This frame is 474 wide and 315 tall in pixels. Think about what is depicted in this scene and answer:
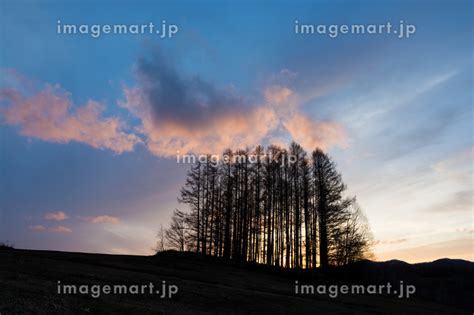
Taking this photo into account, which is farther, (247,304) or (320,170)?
(320,170)

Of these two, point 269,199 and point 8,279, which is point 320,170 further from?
point 8,279

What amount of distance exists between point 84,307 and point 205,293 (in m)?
8.69

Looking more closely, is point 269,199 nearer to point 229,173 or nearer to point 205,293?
point 229,173

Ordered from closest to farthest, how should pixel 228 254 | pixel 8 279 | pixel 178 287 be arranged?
pixel 8 279, pixel 178 287, pixel 228 254

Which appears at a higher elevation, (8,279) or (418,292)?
(8,279)

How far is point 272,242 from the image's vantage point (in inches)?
2095

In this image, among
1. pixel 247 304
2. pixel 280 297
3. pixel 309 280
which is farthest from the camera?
pixel 309 280

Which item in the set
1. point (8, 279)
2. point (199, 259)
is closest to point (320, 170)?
point (199, 259)

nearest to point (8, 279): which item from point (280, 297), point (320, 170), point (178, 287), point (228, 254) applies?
point (178, 287)

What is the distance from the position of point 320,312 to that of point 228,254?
31872 mm

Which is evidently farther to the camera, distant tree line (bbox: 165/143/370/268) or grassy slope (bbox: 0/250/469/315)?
distant tree line (bbox: 165/143/370/268)

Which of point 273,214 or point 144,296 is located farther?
point 273,214

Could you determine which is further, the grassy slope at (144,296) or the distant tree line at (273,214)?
the distant tree line at (273,214)

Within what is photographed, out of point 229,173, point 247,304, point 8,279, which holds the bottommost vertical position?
point 247,304
